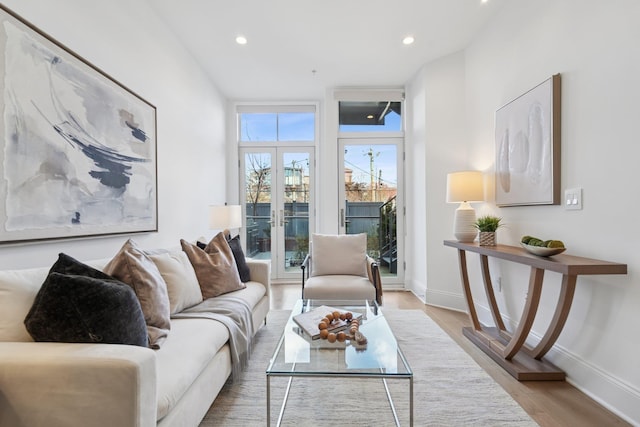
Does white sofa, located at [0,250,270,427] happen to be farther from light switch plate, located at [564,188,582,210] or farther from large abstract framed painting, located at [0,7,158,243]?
light switch plate, located at [564,188,582,210]

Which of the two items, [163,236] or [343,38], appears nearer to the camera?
[163,236]

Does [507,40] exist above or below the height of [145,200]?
above

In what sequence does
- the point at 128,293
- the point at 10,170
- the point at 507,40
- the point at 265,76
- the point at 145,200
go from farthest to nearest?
the point at 265,76, the point at 507,40, the point at 145,200, the point at 10,170, the point at 128,293

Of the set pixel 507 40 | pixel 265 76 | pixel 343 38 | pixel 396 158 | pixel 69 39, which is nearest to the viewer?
pixel 69 39

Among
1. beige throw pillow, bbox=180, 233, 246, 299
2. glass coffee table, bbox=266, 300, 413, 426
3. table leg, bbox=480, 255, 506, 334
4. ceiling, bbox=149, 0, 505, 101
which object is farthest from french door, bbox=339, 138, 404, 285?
glass coffee table, bbox=266, 300, 413, 426

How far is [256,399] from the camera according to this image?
6.20ft

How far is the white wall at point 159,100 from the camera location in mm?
1797

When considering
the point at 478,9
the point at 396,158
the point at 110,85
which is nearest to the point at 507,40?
the point at 478,9

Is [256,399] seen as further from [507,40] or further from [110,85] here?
[507,40]

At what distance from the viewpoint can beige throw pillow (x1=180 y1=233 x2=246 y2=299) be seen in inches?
94.9

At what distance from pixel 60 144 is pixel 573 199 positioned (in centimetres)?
316

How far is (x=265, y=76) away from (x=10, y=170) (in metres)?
3.30

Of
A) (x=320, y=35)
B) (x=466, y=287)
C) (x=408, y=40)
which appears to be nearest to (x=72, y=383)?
(x=466, y=287)

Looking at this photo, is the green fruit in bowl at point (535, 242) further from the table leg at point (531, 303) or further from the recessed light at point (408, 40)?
the recessed light at point (408, 40)
